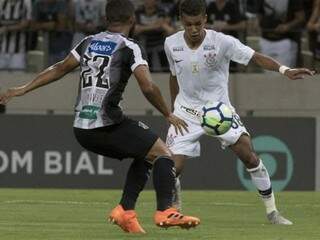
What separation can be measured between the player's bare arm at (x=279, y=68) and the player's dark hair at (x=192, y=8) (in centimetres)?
73

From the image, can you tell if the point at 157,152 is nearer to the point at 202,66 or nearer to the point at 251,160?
the point at 251,160

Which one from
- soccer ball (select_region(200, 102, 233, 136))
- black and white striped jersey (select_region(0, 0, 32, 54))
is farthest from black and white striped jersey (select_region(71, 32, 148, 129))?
black and white striped jersey (select_region(0, 0, 32, 54))

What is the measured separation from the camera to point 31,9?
21.2 metres

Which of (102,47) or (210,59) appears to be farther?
(210,59)

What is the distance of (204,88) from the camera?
40.7ft

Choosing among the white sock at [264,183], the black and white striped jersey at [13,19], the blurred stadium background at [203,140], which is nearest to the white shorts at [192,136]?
the white sock at [264,183]

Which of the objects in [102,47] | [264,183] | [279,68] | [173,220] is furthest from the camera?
[264,183]

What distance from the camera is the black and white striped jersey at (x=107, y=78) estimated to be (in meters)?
10.4

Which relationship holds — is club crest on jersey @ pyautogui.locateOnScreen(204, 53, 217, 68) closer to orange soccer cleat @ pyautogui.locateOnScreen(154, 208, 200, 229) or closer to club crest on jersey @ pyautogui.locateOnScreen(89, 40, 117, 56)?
club crest on jersey @ pyautogui.locateOnScreen(89, 40, 117, 56)

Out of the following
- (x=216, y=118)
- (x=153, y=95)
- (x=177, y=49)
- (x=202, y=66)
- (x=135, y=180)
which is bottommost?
(x=135, y=180)

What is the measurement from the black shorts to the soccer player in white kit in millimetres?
1790

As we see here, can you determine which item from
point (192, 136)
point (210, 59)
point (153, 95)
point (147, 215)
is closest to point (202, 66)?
point (210, 59)

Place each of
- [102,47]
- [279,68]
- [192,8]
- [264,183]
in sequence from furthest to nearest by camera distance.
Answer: [264,183] → [192,8] → [279,68] → [102,47]

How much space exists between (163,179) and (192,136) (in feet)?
6.91
